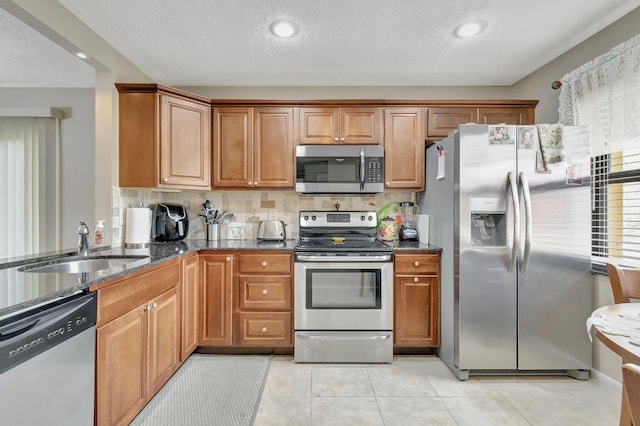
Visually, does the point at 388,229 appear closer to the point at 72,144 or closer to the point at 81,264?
the point at 81,264

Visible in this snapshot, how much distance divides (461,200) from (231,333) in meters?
2.10

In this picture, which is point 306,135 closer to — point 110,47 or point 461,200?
point 461,200

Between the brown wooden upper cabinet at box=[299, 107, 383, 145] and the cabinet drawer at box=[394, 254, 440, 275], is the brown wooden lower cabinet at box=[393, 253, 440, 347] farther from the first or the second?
the brown wooden upper cabinet at box=[299, 107, 383, 145]

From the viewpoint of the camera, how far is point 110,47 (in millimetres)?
2463

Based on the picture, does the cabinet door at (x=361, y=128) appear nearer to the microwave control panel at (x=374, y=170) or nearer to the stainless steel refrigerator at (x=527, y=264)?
the microwave control panel at (x=374, y=170)

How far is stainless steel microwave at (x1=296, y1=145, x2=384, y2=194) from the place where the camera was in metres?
2.95

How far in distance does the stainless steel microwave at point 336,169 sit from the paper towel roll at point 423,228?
505mm

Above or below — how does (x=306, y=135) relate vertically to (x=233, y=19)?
below

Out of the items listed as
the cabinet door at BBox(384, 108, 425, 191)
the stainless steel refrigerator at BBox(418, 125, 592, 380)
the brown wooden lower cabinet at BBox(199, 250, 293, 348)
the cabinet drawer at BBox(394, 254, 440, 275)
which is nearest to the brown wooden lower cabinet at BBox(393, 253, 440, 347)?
the cabinet drawer at BBox(394, 254, 440, 275)

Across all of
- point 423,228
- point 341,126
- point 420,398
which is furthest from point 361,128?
point 420,398

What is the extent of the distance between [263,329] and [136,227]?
1328 millimetres

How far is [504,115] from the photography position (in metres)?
2.97

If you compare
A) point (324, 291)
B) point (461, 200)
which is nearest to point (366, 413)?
point (324, 291)

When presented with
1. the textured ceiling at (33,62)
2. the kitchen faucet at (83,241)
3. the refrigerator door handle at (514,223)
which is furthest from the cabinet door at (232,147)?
the refrigerator door handle at (514,223)
